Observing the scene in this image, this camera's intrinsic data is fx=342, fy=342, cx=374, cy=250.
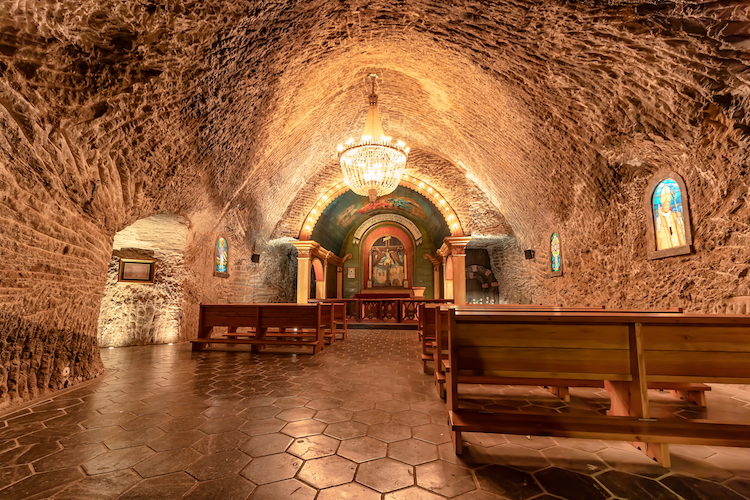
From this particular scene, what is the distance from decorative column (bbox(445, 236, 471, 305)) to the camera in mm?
11281

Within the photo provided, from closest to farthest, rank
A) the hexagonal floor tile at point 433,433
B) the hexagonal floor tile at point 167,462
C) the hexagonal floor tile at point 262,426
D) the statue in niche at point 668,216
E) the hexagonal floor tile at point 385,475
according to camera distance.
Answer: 1. the hexagonal floor tile at point 385,475
2. the hexagonal floor tile at point 167,462
3. the hexagonal floor tile at point 433,433
4. the hexagonal floor tile at point 262,426
5. the statue in niche at point 668,216

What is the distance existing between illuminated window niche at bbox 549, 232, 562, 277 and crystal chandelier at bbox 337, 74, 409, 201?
13.8 ft

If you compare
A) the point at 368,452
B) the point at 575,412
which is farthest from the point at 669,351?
the point at 368,452

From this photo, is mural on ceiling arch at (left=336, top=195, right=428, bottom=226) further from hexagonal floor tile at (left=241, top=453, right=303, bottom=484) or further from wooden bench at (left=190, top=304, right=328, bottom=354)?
hexagonal floor tile at (left=241, top=453, right=303, bottom=484)

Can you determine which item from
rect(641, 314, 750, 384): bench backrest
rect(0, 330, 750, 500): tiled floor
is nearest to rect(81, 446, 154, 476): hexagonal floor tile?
rect(0, 330, 750, 500): tiled floor

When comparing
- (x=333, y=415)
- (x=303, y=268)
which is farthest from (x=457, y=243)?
(x=333, y=415)

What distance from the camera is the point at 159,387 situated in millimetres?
3742

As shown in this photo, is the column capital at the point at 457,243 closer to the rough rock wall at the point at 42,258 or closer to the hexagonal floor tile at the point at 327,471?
the rough rock wall at the point at 42,258

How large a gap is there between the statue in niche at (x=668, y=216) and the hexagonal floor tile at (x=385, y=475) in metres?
4.85

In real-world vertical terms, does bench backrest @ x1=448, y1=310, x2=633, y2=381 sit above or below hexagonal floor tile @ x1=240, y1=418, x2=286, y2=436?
above

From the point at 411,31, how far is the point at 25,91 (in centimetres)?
533

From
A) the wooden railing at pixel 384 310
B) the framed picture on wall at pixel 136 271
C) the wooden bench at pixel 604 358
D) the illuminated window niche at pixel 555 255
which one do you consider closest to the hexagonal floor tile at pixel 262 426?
the wooden bench at pixel 604 358

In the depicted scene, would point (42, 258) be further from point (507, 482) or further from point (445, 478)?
point (507, 482)

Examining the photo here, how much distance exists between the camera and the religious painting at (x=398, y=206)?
14.7 m
